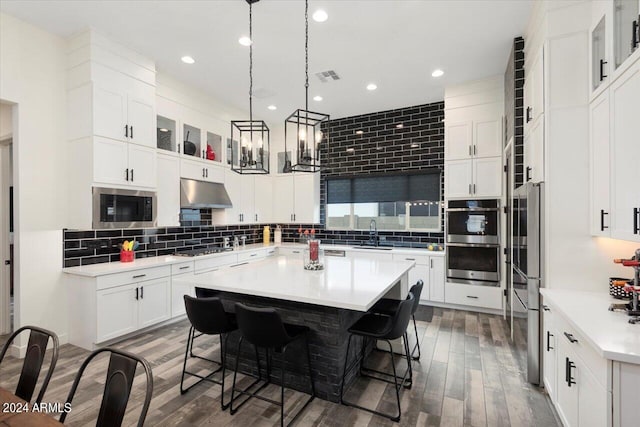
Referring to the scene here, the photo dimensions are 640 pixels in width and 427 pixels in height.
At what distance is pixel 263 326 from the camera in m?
2.04

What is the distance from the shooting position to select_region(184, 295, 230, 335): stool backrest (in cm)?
229

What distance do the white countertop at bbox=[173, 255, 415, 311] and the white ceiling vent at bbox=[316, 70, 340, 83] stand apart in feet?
8.25

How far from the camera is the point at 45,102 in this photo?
3287 mm

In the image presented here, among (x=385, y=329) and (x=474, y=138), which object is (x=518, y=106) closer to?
(x=474, y=138)

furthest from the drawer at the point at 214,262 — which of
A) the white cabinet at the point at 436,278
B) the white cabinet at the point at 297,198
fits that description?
the white cabinet at the point at 436,278

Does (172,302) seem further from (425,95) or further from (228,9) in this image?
(425,95)

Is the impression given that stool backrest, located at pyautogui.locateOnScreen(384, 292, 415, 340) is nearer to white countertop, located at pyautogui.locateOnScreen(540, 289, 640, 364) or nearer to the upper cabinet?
white countertop, located at pyautogui.locateOnScreen(540, 289, 640, 364)

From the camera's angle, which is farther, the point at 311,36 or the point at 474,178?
the point at 474,178

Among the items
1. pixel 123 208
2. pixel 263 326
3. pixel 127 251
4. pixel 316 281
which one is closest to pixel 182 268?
pixel 127 251

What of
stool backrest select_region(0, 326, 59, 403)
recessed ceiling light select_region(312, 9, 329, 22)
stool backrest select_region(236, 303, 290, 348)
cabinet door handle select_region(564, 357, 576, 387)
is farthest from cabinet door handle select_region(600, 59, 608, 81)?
stool backrest select_region(0, 326, 59, 403)

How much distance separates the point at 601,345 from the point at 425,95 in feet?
14.1

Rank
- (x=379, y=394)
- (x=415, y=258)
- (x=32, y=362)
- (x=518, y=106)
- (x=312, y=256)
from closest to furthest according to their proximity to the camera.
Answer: (x=32, y=362) < (x=379, y=394) < (x=312, y=256) < (x=518, y=106) < (x=415, y=258)

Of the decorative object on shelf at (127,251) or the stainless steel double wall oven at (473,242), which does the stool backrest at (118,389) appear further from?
the stainless steel double wall oven at (473,242)

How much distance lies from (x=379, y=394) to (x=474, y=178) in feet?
10.8
